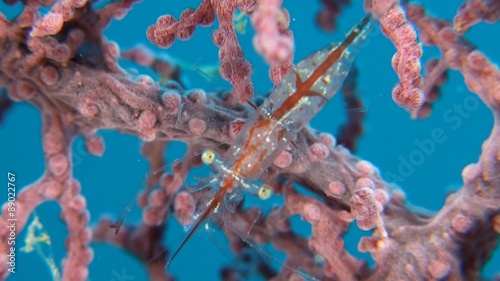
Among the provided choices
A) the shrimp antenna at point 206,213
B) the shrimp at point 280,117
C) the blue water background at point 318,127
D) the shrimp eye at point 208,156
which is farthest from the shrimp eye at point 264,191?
the blue water background at point 318,127

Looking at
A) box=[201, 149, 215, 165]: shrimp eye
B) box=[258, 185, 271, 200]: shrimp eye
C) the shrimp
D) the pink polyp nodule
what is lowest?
the pink polyp nodule

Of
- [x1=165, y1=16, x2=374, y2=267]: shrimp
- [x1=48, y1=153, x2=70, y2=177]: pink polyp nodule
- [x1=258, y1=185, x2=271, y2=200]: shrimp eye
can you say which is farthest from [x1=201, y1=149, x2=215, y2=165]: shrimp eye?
[x1=48, y1=153, x2=70, y2=177]: pink polyp nodule

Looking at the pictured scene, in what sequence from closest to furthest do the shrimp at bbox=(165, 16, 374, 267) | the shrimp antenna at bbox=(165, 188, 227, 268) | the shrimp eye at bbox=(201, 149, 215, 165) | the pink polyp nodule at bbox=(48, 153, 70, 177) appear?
1. the shrimp antenna at bbox=(165, 188, 227, 268)
2. the shrimp at bbox=(165, 16, 374, 267)
3. the shrimp eye at bbox=(201, 149, 215, 165)
4. the pink polyp nodule at bbox=(48, 153, 70, 177)

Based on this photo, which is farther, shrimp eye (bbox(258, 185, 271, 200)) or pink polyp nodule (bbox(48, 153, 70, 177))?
pink polyp nodule (bbox(48, 153, 70, 177))

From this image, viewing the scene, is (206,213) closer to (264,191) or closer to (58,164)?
(264,191)

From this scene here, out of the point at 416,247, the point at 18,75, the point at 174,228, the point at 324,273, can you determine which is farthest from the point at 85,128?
the point at 174,228

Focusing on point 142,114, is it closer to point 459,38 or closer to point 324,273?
point 324,273

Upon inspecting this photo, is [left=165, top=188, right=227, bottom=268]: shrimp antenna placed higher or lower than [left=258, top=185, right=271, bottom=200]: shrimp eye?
lower

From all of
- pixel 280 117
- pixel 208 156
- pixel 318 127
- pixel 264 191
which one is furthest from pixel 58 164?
pixel 318 127

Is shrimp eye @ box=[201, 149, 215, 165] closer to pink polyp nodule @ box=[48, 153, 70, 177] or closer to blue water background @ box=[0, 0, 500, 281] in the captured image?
pink polyp nodule @ box=[48, 153, 70, 177]

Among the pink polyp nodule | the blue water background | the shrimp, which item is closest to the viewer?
the shrimp
